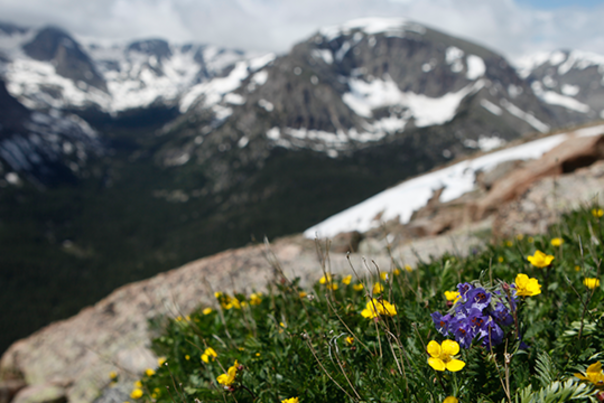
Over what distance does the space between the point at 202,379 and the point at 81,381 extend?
5.29m

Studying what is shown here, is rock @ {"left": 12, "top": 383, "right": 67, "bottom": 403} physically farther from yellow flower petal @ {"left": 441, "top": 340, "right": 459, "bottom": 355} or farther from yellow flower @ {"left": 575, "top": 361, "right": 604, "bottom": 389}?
yellow flower @ {"left": 575, "top": 361, "right": 604, "bottom": 389}

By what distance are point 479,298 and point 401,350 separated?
0.60 meters

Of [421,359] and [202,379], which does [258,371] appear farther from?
[421,359]

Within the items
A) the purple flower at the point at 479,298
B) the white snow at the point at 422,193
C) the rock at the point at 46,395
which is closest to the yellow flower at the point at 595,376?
the purple flower at the point at 479,298

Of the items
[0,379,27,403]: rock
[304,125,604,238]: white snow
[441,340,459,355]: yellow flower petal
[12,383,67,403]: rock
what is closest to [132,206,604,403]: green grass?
[441,340,459,355]: yellow flower petal

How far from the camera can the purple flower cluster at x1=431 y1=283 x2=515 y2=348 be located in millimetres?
1894

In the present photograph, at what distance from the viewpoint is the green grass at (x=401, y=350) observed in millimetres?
1995

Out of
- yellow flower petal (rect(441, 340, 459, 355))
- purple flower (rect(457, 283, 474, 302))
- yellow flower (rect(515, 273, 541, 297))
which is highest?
purple flower (rect(457, 283, 474, 302))

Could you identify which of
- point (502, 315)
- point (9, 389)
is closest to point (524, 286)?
point (502, 315)

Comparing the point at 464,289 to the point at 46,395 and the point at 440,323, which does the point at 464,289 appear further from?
the point at 46,395

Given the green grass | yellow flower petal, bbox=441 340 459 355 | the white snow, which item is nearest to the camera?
yellow flower petal, bbox=441 340 459 355

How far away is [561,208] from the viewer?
732 cm

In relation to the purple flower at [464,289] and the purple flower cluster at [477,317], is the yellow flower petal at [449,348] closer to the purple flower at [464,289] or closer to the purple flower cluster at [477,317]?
the purple flower cluster at [477,317]

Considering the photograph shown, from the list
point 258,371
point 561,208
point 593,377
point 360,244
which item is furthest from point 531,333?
point 360,244
